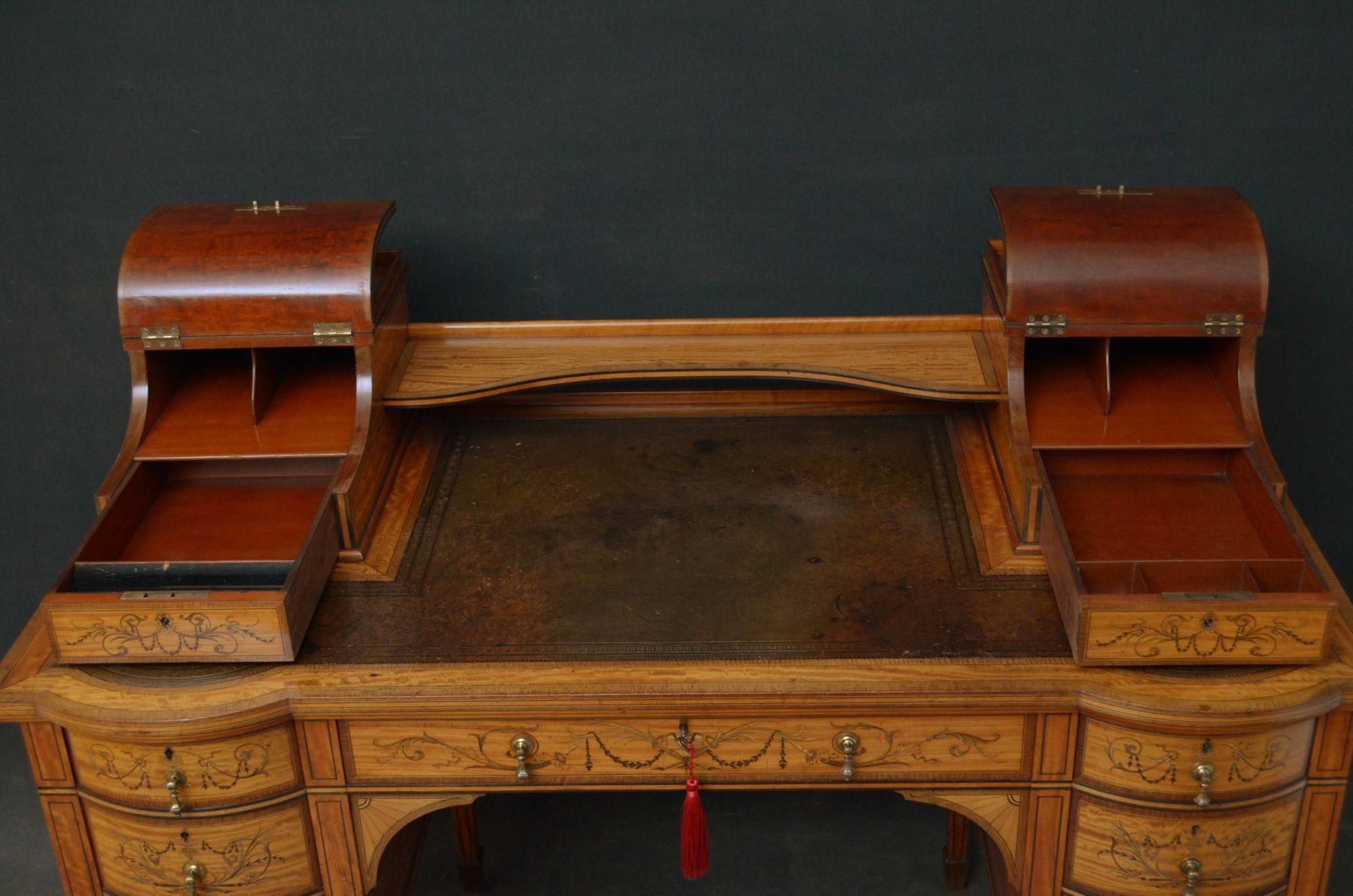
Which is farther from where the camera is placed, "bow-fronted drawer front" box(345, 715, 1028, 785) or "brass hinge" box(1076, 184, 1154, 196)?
"brass hinge" box(1076, 184, 1154, 196)

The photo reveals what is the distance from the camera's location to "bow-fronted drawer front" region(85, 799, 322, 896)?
2.49 meters

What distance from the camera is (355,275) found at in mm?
2770

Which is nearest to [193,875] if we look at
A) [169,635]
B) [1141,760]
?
[169,635]

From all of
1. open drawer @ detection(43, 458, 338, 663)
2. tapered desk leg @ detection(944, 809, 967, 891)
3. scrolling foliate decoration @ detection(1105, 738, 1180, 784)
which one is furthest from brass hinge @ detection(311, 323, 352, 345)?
tapered desk leg @ detection(944, 809, 967, 891)

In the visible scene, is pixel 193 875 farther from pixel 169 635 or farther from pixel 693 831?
pixel 693 831

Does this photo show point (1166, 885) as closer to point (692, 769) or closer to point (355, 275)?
point (692, 769)

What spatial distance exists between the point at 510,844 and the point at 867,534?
59.9 inches

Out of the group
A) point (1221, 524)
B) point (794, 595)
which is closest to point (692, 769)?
point (794, 595)

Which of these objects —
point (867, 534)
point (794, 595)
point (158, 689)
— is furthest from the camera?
point (867, 534)

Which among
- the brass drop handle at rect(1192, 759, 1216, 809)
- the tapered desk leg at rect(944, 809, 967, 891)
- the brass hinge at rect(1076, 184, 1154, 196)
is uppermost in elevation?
the brass hinge at rect(1076, 184, 1154, 196)

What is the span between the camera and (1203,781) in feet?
7.73

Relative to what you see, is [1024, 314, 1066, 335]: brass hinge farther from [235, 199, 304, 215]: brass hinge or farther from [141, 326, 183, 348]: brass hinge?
[141, 326, 183, 348]: brass hinge

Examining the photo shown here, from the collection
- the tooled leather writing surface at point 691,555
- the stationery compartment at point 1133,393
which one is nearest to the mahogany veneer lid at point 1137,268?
the stationery compartment at point 1133,393

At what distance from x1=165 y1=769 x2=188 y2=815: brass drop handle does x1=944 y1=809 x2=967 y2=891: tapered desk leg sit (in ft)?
6.06
